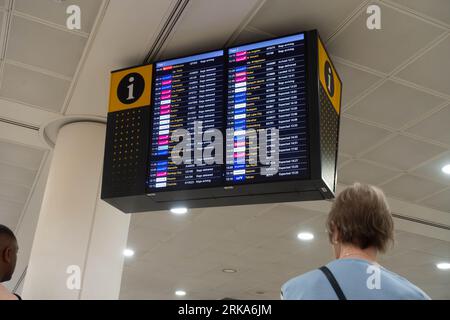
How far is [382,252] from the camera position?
1656 millimetres

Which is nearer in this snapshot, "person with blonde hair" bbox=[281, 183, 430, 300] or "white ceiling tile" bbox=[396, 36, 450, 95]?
"person with blonde hair" bbox=[281, 183, 430, 300]

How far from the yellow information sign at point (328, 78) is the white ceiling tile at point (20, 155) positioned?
10.1ft

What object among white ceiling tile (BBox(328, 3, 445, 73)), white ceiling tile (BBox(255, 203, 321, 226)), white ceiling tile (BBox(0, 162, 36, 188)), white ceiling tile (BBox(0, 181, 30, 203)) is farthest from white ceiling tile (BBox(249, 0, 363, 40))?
white ceiling tile (BBox(0, 181, 30, 203))

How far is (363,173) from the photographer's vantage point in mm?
5312

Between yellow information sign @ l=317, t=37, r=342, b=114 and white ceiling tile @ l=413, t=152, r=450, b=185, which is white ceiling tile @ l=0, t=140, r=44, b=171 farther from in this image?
white ceiling tile @ l=413, t=152, r=450, b=185

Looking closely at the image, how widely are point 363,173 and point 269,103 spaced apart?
2.58m

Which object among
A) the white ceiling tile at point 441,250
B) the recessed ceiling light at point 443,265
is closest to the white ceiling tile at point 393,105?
the white ceiling tile at point 441,250

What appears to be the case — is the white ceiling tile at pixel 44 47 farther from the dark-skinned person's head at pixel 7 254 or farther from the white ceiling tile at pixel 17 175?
the white ceiling tile at pixel 17 175

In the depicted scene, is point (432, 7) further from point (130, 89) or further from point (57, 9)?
point (57, 9)

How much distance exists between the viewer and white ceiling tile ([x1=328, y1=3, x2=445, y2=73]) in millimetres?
3256

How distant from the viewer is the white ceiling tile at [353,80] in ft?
12.2

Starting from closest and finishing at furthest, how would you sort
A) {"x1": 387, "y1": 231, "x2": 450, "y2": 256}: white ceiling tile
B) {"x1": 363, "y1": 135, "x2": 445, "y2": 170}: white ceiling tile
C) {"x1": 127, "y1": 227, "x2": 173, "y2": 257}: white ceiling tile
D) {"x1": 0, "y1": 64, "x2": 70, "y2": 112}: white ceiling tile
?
{"x1": 0, "y1": 64, "x2": 70, "y2": 112}: white ceiling tile, {"x1": 363, "y1": 135, "x2": 445, "y2": 170}: white ceiling tile, {"x1": 387, "y1": 231, "x2": 450, "y2": 256}: white ceiling tile, {"x1": 127, "y1": 227, "x2": 173, "y2": 257}: white ceiling tile

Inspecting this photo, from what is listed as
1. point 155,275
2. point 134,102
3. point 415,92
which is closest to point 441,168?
point 415,92

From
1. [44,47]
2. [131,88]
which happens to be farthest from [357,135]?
[44,47]
